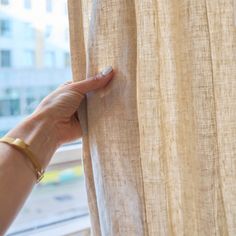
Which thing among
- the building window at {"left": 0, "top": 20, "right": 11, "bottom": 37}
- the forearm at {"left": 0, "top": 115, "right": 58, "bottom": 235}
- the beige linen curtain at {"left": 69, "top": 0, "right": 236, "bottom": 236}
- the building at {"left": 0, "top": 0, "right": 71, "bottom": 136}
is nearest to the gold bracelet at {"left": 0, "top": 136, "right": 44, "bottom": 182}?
the forearm at {"left": 0, "top": 115, "right": 58, "bottom": 235}

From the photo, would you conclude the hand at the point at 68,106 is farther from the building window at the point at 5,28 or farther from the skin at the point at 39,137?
the building window at the point at 5,28

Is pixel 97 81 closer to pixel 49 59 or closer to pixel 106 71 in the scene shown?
pixel 106 71

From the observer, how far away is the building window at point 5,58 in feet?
2.76

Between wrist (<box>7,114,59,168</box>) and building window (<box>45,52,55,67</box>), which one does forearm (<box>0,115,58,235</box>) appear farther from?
building window (<box>45,52,55,67</box>)

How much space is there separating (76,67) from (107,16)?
0.35ft

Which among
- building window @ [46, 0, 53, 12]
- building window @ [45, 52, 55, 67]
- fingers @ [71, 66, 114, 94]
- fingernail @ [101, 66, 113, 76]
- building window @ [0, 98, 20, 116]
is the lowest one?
building window @ [0, 98, 20, 116]

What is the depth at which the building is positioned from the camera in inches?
33.4

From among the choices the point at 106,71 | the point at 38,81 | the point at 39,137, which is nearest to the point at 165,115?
the point at 106,71

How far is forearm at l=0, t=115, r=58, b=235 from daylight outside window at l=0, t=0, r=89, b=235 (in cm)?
22

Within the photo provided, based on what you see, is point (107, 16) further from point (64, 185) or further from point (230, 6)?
point (64, 185)

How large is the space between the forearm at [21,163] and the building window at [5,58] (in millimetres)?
250

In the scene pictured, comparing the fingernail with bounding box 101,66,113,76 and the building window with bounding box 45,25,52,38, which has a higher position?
the building window with bounding box 45,25,52,38

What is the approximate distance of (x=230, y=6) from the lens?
590 millimetres

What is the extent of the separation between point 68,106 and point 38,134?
0.25ft
